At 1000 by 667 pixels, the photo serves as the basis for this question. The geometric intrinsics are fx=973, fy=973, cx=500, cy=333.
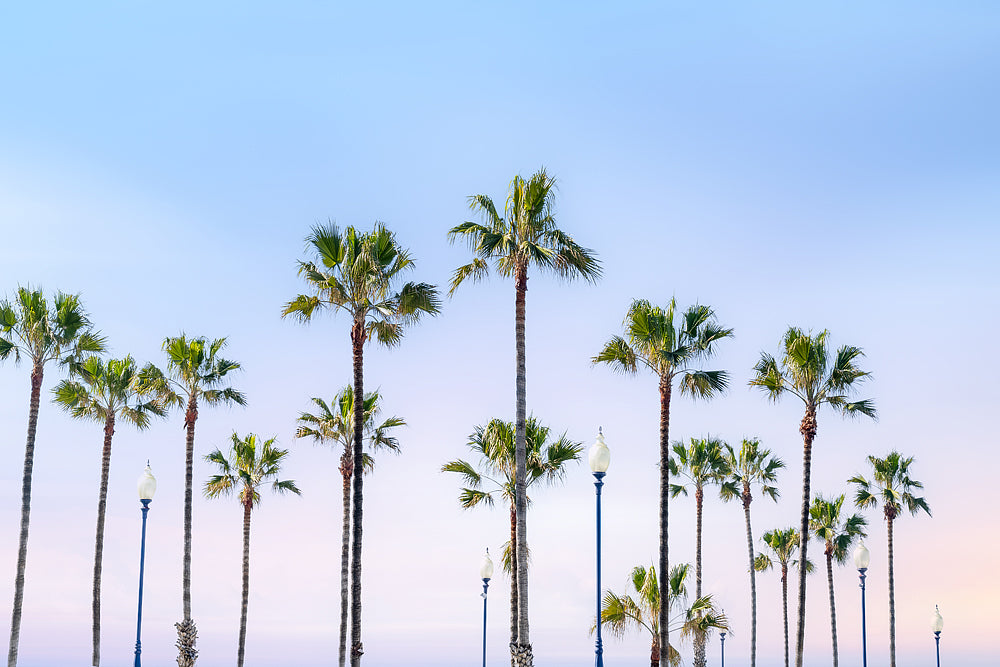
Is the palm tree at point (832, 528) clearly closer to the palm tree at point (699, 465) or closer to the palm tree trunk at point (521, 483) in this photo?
the palm tree at point (699, 465)

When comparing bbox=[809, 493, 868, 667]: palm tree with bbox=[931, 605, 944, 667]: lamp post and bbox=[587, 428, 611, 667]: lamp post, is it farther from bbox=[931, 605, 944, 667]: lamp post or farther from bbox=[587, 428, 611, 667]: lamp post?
bbox=[587, 428, 611, 667]: lamp post

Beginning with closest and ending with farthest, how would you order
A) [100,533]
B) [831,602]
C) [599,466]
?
[599,466], [100,533], [831,602]

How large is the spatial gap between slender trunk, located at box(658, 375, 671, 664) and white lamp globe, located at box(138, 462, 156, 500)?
1633 centimetres

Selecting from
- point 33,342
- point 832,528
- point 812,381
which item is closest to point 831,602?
point 832,528

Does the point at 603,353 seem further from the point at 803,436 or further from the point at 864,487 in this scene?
the point at 864,487

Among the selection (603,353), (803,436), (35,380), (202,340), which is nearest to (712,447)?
(803,436)

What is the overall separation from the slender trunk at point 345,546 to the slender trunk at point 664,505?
11.7 metres

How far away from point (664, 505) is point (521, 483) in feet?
22.6

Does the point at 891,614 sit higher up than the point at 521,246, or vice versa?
the point at 521,246

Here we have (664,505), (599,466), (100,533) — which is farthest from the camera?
(100,533)

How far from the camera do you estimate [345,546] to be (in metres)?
35.1

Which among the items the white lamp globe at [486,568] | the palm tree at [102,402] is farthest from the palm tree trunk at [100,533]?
the white lamp globe at [486,568]

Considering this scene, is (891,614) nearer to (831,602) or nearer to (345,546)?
(831,602)

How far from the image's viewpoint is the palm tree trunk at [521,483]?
2519 cm
